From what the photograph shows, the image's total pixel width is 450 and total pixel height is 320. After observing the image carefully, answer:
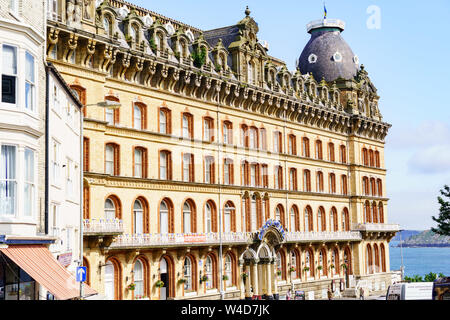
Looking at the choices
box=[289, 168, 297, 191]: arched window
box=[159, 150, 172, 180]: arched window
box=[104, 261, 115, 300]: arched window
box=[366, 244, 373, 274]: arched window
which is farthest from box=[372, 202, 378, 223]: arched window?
box=[104, 261, 115, 300]: arched window

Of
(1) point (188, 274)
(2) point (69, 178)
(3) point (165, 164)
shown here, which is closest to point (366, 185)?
(1) point (188, 274)

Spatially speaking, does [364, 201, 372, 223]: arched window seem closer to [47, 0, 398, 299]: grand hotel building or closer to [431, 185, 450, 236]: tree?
[47, 0, 398, 299]: grand hotel building

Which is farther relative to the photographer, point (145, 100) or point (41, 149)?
point (145, 100)

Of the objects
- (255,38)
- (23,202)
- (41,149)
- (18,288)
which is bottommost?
(18,288)

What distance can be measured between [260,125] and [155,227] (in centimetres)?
1759

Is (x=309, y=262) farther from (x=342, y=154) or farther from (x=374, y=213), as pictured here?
(x=374, y=213)

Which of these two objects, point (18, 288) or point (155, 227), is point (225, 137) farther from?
point (18, 288)

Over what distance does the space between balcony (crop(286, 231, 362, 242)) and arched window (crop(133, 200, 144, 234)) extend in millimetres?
18371

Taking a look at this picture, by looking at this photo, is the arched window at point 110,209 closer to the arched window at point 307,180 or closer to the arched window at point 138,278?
the arched window at point 138,278

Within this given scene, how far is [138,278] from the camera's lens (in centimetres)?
4744

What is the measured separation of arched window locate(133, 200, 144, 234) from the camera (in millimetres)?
47884

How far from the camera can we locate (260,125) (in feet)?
203
